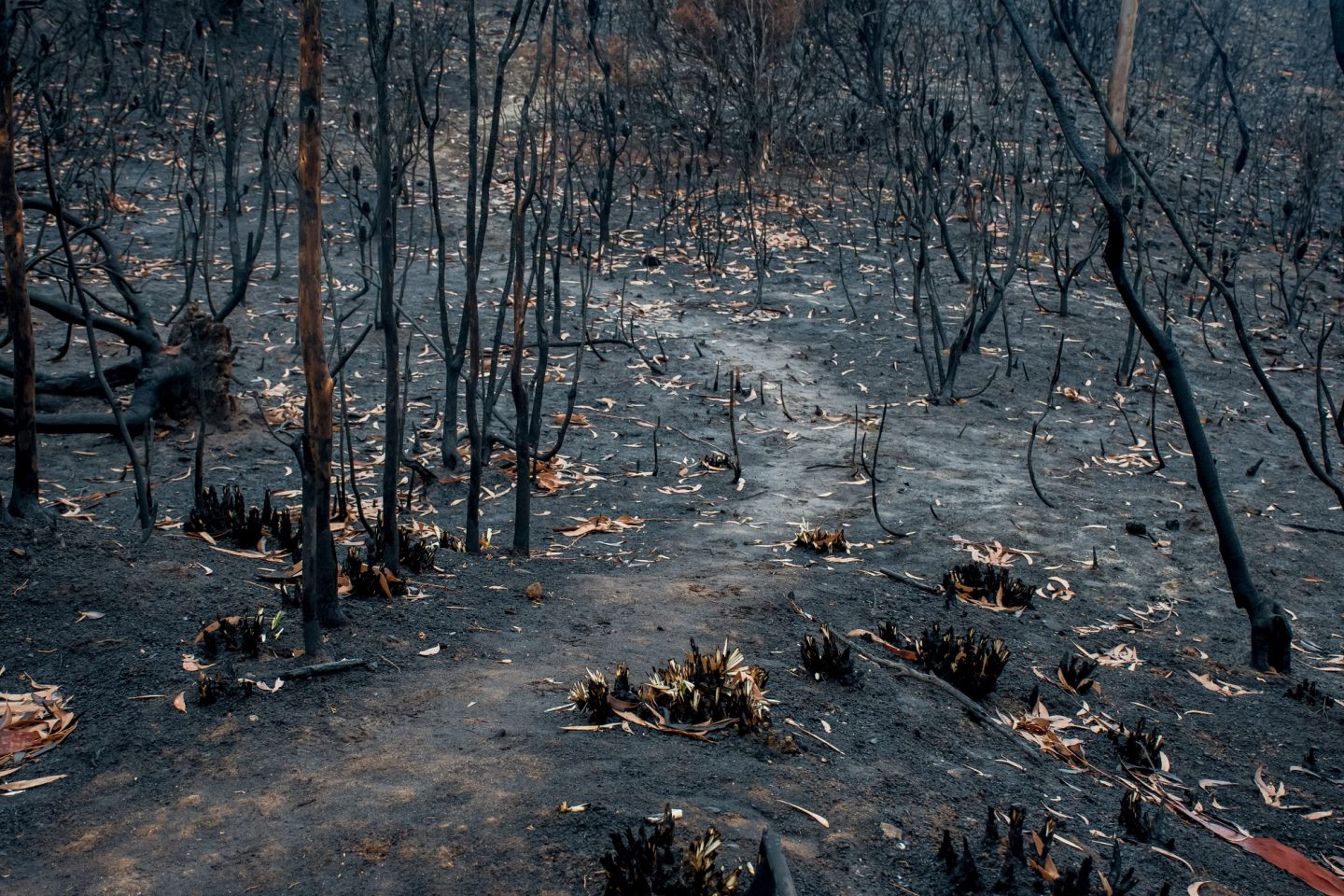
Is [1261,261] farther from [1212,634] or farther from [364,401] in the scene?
[364,401]

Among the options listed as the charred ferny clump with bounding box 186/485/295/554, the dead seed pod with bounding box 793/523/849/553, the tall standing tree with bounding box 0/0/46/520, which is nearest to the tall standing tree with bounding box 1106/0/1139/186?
the dead seed pod with bounding box 793/523/849/553

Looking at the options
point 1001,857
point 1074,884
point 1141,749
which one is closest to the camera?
point 1074,884

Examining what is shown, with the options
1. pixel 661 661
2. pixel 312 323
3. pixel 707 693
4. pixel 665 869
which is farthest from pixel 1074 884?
pixel 312 323

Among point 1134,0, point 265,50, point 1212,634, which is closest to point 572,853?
point 1212,634

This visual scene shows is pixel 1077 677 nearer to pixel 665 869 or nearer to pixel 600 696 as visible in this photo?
pixel 600 696

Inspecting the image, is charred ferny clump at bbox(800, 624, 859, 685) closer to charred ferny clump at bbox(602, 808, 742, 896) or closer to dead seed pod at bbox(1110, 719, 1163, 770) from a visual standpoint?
dead seed pod at bbox(1110, 719, 1163, 770)

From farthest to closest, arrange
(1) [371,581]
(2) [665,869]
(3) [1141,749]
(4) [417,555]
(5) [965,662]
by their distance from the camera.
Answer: (4) [417,555] < (1) [371,581] < (5) [965,662] < (3) [1141,749] < (2) [665,869]
